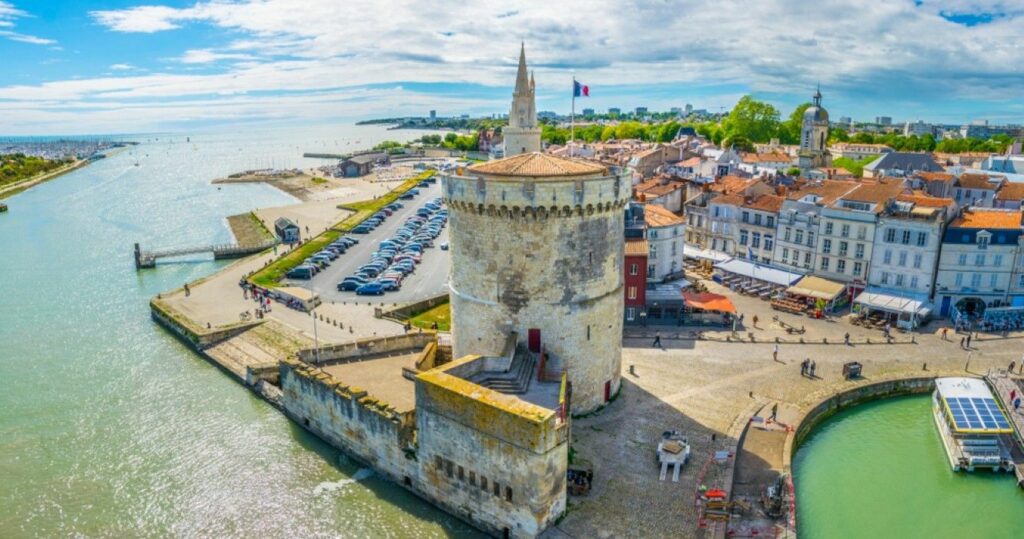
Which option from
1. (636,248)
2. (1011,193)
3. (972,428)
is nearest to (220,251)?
(636,248)

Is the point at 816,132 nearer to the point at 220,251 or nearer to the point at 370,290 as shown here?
the point at 370,290

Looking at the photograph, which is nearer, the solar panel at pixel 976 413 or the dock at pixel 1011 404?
the dock at pixel 1011 404

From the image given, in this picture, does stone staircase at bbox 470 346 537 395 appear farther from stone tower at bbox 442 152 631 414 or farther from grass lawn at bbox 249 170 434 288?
grass lawn at bbox 249 170 434 288

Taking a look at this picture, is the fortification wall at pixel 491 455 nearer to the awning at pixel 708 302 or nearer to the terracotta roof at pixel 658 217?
the awning at pixel 708 302

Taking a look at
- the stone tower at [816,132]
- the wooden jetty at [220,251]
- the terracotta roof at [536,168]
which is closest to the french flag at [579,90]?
the terracotta roof at [536,168]

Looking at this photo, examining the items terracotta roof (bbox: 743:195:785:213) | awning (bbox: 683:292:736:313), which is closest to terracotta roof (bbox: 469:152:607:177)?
awning (bbox: 683:292:736:313)

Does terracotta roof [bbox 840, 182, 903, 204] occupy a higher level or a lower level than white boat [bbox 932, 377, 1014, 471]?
higher
